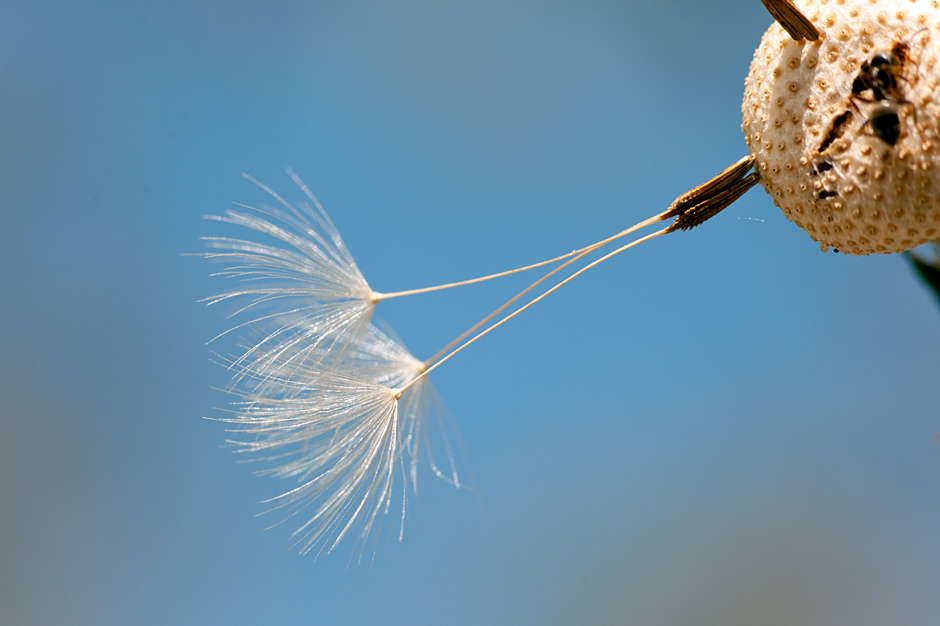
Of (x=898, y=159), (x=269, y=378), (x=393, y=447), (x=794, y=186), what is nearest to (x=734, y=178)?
(x=794, y=186)

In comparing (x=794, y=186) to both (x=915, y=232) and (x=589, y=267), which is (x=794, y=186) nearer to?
(x=915, y=232)

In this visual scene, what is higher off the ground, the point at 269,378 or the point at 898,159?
the point at 269,378

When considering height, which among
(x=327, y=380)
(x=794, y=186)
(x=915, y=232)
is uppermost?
A: (x=327, y=380)

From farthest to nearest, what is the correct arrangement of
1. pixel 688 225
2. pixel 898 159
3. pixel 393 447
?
pixel 393 447
pixel 688 225
pixel 898 159

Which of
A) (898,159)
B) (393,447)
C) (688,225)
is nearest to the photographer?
(898,159)

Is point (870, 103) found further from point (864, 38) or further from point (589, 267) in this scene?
point (589, 267)

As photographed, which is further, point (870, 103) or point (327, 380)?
point (327, 380)
